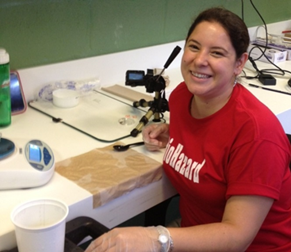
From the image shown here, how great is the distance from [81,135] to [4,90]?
30 cm

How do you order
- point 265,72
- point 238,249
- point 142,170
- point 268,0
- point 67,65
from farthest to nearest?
point 268,0 < point 265,72 < point 67,65 < point 142,170 < point 238,249

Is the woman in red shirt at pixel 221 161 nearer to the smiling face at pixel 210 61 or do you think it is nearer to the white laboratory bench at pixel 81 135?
the smiling face at pixel 210 61

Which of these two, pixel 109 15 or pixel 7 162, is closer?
pixel 7 162

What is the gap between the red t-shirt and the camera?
99 cm

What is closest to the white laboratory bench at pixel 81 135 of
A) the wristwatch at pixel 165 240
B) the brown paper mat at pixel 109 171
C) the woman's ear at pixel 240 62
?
the brown paper mat at pixel 109 171

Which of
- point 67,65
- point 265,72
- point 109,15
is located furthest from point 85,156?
point 265,72

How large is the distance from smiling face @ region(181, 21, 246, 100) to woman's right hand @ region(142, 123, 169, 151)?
223mm

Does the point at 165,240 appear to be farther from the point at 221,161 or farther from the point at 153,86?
the point at 153,86

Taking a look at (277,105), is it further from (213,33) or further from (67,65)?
(67,65)

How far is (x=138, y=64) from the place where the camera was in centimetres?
191

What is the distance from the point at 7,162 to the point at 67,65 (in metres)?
0.73

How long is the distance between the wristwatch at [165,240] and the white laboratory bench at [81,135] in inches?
7.5

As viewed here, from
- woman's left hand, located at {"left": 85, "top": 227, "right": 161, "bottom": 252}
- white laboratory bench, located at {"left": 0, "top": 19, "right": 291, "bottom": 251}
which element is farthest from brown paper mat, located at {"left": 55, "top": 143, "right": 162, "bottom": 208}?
woman's left hand, located at {"left": 85, "top": 227, "right": 161, "bottom": 252}

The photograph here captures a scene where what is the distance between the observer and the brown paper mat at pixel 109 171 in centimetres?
103
